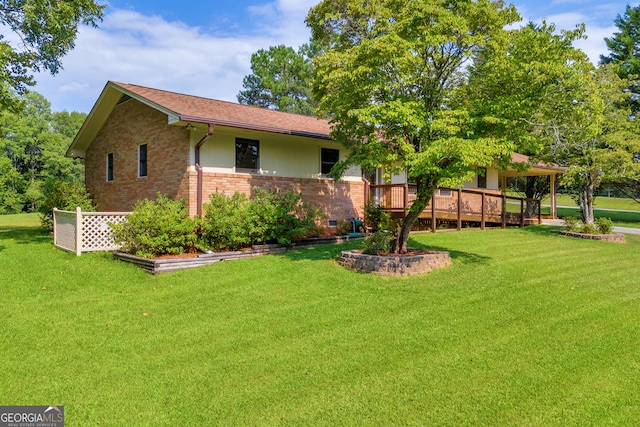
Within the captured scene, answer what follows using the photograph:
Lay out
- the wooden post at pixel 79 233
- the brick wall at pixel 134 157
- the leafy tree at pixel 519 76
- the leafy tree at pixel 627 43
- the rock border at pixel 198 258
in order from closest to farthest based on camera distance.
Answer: the leafy tree at pixel 519 76, the rock border at pixel 198 258, the wooden post at pixel 79 233, the brick wall at pixel 134 157, the leafy tree at pixel 627 43

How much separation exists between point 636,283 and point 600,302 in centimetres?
186

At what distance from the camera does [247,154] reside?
12258 millimetres

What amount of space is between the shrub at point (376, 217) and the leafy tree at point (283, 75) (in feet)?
81.9

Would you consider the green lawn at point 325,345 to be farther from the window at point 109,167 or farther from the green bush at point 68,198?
the window at point 109,167

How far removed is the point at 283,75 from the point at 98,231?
101 feet

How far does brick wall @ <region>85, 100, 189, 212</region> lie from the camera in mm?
11734

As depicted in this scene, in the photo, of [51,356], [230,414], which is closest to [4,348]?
[51,356]

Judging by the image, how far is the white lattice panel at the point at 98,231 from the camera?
1063 cm

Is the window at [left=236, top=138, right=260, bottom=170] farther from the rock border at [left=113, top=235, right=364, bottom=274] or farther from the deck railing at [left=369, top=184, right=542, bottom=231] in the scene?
the deck railing at [left=369, top=184, right=542, bottom=231]

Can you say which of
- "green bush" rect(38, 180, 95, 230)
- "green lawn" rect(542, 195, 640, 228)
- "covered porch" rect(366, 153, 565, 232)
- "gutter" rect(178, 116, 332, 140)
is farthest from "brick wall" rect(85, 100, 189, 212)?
"green lawn" rect(542, 195, 640, 228)

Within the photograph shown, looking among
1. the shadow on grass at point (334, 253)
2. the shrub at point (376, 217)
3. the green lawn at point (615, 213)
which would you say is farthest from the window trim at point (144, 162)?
the green lawn at point (615, 213)


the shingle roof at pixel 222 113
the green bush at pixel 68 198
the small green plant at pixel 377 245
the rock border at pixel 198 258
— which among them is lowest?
the rock border at pixel 198 258

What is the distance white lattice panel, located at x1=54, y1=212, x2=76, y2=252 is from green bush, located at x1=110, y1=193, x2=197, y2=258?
155cm

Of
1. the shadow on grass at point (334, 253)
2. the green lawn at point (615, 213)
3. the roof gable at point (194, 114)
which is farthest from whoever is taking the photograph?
the green lawn at point (615, 213)
